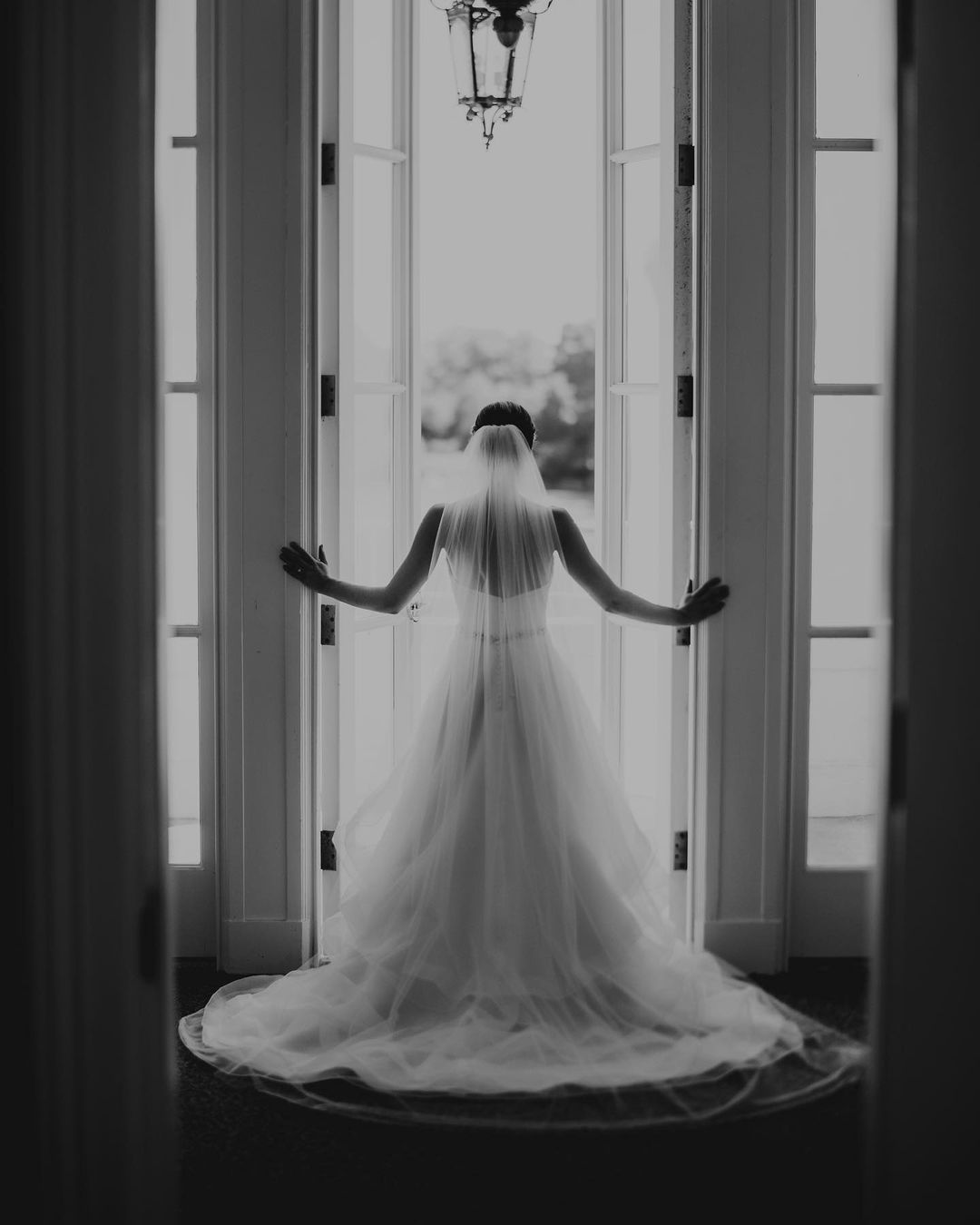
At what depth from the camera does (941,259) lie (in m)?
1.26

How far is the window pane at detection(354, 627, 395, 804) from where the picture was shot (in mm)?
3605

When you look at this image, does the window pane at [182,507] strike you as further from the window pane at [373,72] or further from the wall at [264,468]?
the window pane at [373,72]

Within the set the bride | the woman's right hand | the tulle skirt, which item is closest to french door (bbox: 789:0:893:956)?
the woman's right hand

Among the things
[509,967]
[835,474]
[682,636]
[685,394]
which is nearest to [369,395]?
[685,394]

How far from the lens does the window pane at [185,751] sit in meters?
3.38

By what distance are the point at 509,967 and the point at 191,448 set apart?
172 centimetres

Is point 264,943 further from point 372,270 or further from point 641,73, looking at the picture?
point 641,73

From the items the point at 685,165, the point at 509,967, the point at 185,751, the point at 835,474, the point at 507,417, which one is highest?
the point at 685,165

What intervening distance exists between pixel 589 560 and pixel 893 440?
1.91m

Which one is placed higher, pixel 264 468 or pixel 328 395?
pixel 328 395

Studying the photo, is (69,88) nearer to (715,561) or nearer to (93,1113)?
(93,1113)

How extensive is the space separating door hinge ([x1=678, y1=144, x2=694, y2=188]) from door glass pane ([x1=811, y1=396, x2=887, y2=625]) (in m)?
0.73

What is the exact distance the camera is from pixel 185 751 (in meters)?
3.40

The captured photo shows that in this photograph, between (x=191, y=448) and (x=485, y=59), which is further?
(x=191, y=448)
